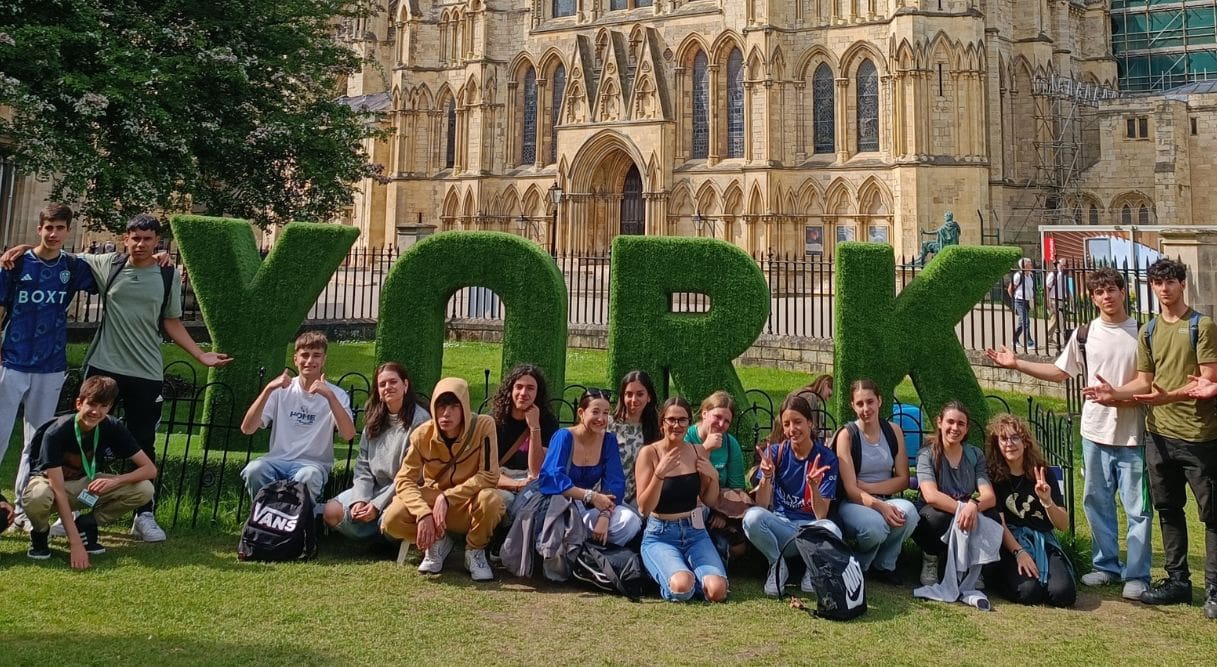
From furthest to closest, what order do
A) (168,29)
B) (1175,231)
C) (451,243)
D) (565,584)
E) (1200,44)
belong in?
(1200,44) → (1175,231) → (168,29) → (451,243) → (565,584)

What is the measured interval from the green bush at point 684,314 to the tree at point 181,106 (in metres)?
6.72

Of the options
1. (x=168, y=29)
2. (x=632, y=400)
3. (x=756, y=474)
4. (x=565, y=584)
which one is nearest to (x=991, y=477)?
(x=756, y=474)

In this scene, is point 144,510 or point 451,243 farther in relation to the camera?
point 451,243

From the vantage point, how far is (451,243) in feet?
23.3

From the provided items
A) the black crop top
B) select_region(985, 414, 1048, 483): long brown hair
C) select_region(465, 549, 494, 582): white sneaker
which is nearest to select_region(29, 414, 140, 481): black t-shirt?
select_region(465, 549, 494, 582): white sneaker

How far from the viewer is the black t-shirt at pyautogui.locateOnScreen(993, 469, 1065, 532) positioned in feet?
17.1

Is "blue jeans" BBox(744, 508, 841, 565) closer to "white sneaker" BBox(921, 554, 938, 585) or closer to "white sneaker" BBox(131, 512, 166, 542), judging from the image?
"white sneaker" BBox(921, 554, 938, 585)

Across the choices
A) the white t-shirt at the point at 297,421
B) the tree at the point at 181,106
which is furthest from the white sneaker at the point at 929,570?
the tree at the point at 181,106

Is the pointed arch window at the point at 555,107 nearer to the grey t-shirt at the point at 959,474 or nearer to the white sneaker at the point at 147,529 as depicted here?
the white sneaker at the point at 147,529

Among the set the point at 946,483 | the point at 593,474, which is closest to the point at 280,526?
the point at 593,474

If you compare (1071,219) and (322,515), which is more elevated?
(1071,219)

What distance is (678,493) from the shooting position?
516cm

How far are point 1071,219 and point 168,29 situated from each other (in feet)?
86.0

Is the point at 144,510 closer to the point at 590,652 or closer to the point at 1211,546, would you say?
the point at 590,652
